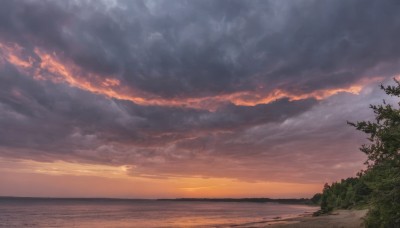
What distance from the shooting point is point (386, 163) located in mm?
21922

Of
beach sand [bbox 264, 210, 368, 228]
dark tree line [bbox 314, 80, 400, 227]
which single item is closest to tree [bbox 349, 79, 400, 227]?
dark tree line [bbox 314, 80, 400, 227]

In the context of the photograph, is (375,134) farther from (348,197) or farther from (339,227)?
(348,197)

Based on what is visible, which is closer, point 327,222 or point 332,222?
point 332,222

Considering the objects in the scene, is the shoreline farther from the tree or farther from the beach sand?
the tree

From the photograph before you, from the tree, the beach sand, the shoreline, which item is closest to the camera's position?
the tree

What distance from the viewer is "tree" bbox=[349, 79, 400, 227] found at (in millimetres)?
19781

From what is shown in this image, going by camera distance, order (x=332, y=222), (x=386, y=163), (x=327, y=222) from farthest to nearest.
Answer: (x=327, y=222) < (x=332, y=222) < (x=386, y=163)

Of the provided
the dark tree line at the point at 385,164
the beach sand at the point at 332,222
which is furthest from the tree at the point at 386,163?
the beach sand at the point at 332,222

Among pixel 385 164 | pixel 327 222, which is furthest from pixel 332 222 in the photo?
pixel 385 164

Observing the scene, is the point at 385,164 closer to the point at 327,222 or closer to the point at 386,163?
the point at 386,163

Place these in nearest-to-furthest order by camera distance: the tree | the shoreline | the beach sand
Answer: the tree < the beach sand < the shoreline

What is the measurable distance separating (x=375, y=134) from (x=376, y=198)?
3636 millimetres

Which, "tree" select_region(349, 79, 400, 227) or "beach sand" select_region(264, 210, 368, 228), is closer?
"tree" select_region(349, 79, 400, 227)

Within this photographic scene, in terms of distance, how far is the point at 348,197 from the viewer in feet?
413
